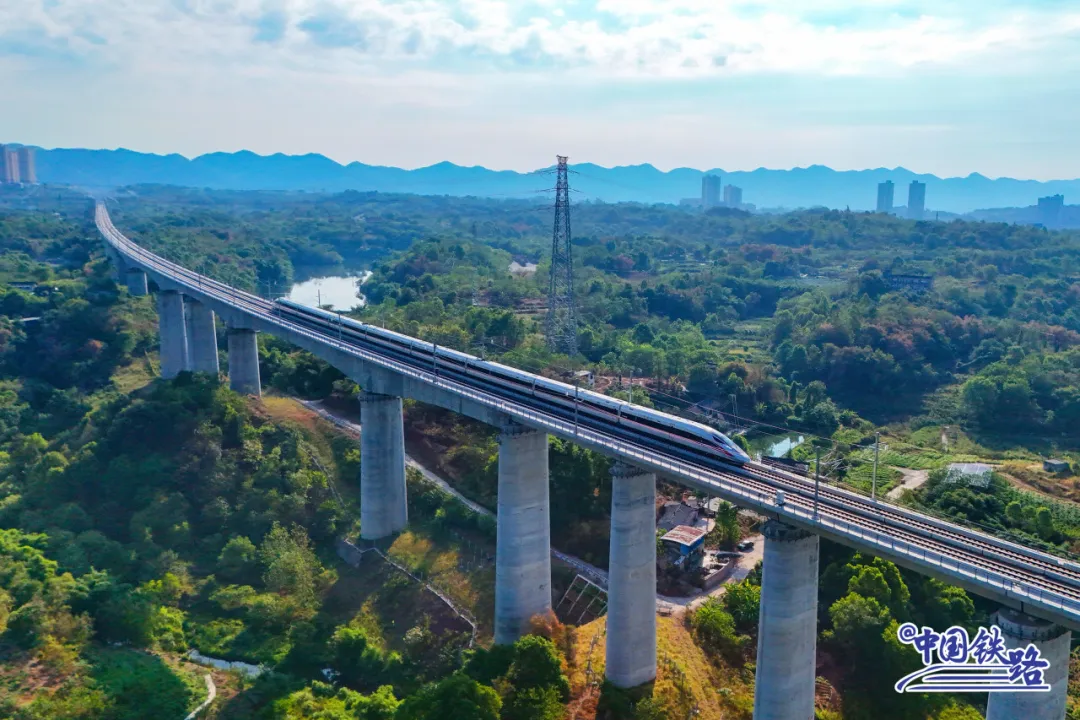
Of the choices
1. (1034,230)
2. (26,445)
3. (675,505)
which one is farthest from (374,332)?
(1034,230)

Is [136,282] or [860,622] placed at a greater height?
[136,282]

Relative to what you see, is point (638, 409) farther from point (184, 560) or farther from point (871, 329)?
point (871, 329)

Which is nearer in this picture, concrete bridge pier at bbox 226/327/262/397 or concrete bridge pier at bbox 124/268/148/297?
concrete bridge pier at bbox 226/327/262/397

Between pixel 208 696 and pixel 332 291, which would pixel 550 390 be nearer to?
pixel 208 696

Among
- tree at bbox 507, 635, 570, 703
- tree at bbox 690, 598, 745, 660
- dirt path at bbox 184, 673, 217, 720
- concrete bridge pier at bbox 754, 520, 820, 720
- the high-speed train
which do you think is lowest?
dirt path at bbox 184, 673, 217, 720

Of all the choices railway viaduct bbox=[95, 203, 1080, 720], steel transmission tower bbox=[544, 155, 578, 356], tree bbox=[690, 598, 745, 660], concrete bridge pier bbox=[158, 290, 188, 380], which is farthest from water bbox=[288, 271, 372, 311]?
tree bbox=[690, 598, 745, 660]

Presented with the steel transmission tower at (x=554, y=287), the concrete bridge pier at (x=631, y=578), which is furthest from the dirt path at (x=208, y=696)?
the steel transmission tower at (x=554, y=287)

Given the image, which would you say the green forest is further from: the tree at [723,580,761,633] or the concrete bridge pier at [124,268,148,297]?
the concrete bridge pier at [124,268,148,297]

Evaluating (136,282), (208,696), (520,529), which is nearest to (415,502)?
(520,529)
